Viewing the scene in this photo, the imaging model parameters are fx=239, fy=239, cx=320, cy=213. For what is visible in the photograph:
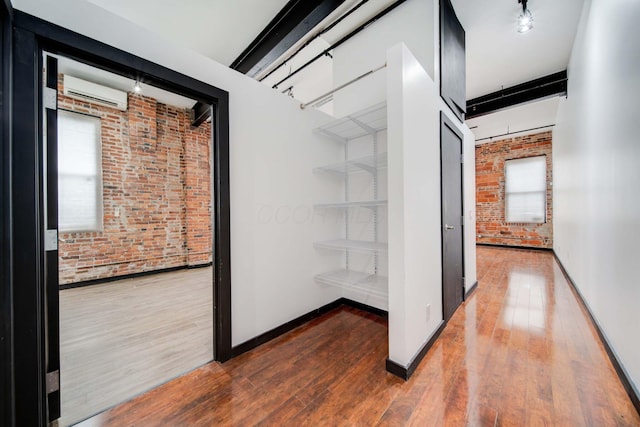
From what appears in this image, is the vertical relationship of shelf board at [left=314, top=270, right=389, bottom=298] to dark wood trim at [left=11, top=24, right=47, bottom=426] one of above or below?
below

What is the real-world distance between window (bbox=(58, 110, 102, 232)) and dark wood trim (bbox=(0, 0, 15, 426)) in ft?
12.3

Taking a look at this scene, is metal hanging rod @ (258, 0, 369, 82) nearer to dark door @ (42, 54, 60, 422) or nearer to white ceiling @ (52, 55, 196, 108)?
white ceiling @ (52, 55, 196, 108)

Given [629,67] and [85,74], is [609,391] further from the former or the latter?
[85,74]

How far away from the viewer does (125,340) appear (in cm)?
235

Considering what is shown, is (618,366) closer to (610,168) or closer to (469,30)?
(610,168)

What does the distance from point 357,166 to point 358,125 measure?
44 centimetres

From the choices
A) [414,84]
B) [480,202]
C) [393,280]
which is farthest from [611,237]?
[480,202]

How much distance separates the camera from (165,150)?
16.3 feet

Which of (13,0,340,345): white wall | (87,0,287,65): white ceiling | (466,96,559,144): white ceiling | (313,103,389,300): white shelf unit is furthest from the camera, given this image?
(466,96,559,144): white ceiling

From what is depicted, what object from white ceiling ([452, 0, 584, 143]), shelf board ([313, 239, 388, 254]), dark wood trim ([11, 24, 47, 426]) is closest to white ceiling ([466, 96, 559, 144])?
white ceiling ([452, 0, 584, 143])

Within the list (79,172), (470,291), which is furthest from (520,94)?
(79,172)

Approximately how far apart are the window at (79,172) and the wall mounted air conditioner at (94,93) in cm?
31

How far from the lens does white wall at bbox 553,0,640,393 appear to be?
159 cm

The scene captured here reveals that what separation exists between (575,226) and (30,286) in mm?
5743
